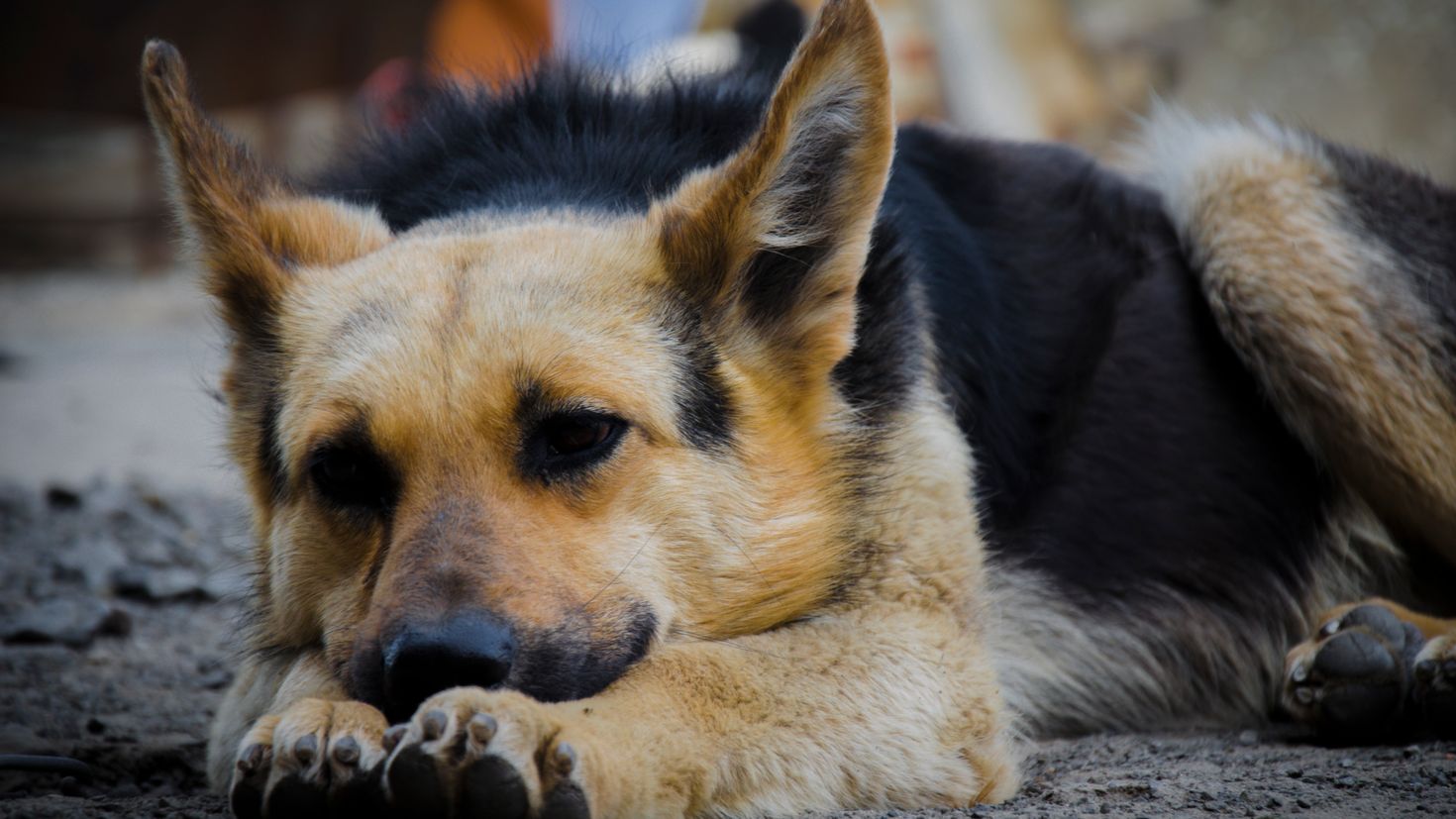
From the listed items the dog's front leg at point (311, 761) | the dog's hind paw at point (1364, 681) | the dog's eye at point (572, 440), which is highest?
the dog's eye at point (572, 440)

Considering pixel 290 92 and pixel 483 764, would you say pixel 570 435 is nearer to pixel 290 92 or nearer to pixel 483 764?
pixel 483 764

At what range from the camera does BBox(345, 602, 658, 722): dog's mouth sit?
102 inches

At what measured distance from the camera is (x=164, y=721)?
4.24 meters

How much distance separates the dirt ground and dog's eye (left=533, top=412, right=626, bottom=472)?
993 mm

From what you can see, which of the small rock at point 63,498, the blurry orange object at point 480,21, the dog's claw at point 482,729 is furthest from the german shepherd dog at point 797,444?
the blurry orange object at point 480,21

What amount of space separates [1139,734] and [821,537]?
1464 mm

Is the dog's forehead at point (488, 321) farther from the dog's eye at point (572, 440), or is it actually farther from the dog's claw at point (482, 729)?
the dog's claw at point (482, 729)

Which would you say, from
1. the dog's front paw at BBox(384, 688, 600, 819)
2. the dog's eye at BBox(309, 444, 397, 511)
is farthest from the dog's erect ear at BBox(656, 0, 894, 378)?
the dog's front paw at BBox(384, 688, 600, 819)

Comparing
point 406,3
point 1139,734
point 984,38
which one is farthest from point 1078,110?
point 1139,734

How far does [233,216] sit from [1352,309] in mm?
3476

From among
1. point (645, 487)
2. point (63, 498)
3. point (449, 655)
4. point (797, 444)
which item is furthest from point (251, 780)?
point (63, 498)

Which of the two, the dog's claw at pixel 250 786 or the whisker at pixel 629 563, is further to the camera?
the whisker at pixel 629 563

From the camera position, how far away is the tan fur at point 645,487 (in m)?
2.81

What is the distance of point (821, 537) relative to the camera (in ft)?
11.1
